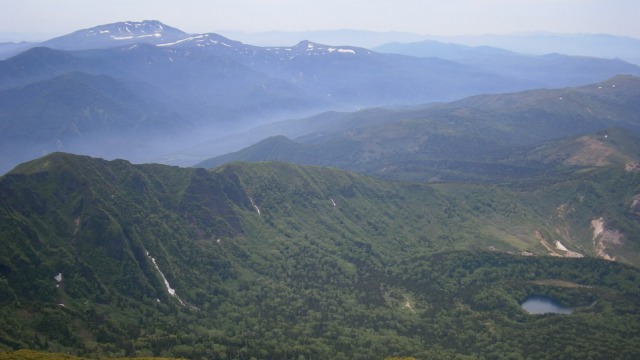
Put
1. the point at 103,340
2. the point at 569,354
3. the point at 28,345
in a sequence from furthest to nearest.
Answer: the point at 569,354, the point at 103,340, the point at 28,345

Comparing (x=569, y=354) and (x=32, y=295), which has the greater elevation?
(x=32, y=295)

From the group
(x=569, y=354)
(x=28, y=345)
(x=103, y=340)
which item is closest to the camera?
(x=28, y=345)

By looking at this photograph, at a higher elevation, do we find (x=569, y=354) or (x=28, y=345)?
(x=28, y=345)

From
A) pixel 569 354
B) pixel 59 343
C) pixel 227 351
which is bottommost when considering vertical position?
pixel 569 354

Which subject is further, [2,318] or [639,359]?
[639,359]

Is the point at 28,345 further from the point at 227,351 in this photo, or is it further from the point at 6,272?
the point at 227,351

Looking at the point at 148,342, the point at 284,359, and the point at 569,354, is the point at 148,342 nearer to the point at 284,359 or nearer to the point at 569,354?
the point at 284,359

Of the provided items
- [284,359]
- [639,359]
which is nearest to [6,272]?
[284,359]

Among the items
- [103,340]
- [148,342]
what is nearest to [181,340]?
[148,342]

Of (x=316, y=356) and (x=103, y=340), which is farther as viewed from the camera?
(x=316, y=356)
